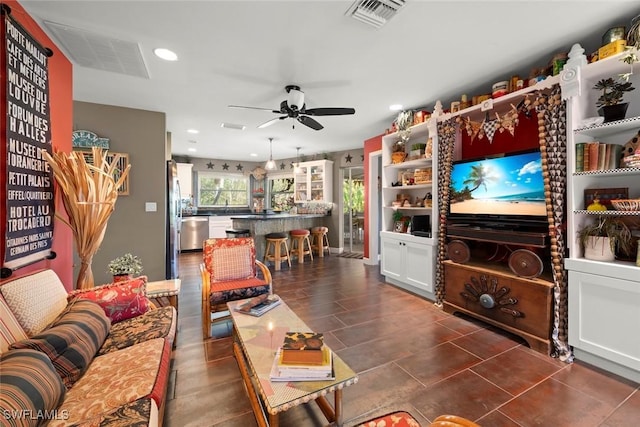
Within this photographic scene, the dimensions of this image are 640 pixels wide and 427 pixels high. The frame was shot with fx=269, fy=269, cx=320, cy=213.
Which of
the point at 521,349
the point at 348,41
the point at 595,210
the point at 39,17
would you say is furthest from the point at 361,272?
the point at 39,17

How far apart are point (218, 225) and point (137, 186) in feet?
11.6

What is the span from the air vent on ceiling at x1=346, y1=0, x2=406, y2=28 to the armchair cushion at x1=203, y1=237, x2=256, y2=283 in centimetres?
244

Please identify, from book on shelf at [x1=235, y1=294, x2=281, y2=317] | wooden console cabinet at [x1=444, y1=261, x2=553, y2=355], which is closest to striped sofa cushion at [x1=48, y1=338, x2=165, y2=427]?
book on shelf at [x1=235, y1=294, x2=281, y2=317]

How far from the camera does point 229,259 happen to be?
120 inches

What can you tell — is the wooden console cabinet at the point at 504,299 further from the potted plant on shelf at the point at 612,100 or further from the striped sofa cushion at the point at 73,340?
the striped sofa cushion at the point at 73,340

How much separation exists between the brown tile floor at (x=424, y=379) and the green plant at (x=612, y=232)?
970mm

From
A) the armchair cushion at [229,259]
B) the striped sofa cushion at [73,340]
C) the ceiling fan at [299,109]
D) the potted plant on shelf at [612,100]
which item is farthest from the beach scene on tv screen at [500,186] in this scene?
the striped sofa cushion at [73,340]

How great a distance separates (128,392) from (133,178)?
334 cm

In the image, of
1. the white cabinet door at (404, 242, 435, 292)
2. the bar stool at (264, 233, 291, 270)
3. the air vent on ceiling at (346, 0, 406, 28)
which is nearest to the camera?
the air vent on ceiling at (346, 0, 406, 28)

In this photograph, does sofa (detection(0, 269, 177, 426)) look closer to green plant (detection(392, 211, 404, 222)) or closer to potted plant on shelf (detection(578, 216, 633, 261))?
potted plant on shelf (detection(578, 216, 633, 261))

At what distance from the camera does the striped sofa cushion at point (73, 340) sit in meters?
1.28

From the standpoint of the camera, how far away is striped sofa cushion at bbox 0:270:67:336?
4.65ft

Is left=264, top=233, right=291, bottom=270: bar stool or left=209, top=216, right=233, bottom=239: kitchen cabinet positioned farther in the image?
left=209, top=216, right=233, bottom=239: kitchen cabinet

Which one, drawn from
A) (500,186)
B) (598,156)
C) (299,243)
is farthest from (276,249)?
(598,156)
